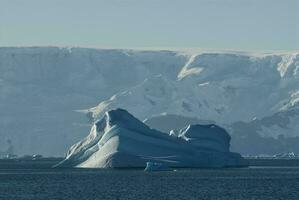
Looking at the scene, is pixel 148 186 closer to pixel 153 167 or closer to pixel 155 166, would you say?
pixel 153 167

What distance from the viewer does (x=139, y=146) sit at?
170 m

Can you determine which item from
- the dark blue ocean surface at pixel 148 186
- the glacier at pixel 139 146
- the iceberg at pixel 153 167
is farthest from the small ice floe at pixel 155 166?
the dark blue ocean surface at pixel 148 186

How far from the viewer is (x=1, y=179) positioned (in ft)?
504

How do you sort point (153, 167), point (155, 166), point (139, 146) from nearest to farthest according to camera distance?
point (153, 167) → point (155, 166) → point (139, 146)

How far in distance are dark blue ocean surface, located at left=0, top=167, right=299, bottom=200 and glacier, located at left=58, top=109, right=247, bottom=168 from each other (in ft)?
10.2

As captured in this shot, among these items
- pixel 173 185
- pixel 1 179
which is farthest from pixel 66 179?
pixel 173 185

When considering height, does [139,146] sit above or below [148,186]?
above

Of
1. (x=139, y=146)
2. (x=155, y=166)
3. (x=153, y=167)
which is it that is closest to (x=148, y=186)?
(x=153, y=167)

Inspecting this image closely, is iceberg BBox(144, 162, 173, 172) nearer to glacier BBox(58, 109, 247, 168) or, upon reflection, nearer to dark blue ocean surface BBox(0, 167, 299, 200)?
glacier BBox(58, 109, 247, 168)

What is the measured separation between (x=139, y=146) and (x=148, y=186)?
130ft

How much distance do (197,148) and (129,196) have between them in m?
65.2

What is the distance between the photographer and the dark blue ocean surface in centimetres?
11369

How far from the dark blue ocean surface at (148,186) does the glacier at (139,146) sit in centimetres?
311

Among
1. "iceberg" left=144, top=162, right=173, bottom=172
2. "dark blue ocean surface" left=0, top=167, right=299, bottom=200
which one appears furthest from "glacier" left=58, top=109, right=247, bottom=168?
"dark blue ocean surface" left=0, top=167, right=299, bottom=200
